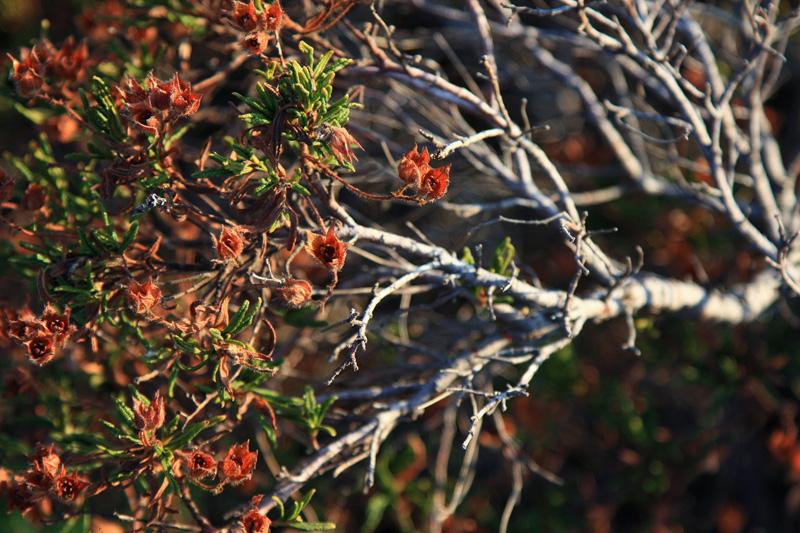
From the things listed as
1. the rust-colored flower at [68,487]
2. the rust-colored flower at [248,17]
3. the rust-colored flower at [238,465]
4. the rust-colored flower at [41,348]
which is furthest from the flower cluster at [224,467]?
the rust-colored flower at [248,17]

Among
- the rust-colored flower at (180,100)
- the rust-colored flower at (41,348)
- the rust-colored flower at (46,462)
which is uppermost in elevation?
the rust-colored flower at (180,100)

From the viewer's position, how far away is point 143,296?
1.73 m

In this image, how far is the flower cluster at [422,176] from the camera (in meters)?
1.69

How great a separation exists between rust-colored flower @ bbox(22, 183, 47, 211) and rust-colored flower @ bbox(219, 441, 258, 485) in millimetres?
959

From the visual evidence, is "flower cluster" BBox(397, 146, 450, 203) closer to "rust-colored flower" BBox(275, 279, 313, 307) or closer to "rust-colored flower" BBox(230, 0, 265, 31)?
"rust-colored flower" BBox(275, 279, 313, 307)

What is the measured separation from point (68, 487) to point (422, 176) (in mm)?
1170

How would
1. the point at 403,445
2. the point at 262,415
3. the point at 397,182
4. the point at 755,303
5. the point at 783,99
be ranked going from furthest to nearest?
1. the point at 783,99
2. the point at 403,445
3. the point at 755,303
4. the point at 397,182
5. the point at 262,415

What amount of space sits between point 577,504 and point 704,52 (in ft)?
6.43

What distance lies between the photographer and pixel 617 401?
3232mm

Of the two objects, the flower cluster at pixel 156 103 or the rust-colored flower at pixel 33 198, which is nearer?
the flower cluster at pixel 156 103

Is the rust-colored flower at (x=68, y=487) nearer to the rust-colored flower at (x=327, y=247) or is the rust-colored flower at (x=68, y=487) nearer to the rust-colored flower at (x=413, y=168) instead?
the rust-colored flower at (x=327, y=247)

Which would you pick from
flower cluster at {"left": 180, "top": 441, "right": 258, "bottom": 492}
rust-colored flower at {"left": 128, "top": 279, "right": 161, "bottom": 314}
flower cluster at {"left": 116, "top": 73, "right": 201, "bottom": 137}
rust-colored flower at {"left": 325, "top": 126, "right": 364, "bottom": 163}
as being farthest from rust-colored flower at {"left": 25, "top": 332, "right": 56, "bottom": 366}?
rust-colored flower at {"left": 325, "top": 126, "right": 364, "bottom": 163}

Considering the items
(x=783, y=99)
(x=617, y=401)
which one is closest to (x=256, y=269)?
(x=617, y=401)

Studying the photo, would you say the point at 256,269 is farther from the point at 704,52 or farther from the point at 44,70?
the point at 704,52
